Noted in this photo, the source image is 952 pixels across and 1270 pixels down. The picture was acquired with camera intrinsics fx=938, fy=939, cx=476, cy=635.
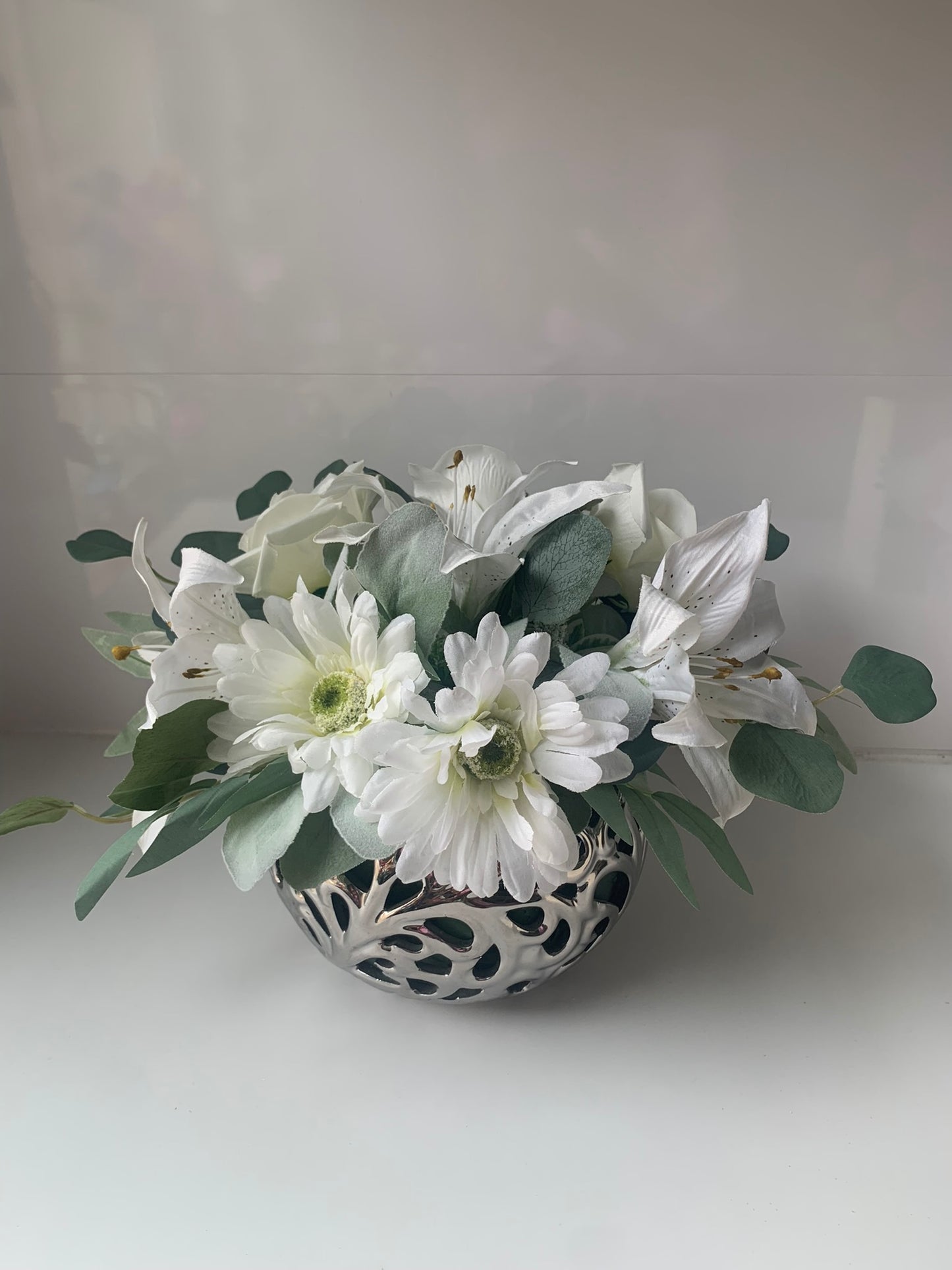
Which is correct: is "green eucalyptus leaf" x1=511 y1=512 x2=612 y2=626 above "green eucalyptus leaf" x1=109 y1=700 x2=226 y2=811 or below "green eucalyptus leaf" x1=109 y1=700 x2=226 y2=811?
above

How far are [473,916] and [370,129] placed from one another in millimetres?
591

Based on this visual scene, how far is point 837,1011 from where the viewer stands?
629 millimetres

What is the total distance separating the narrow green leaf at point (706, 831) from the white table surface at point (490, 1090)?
16cm

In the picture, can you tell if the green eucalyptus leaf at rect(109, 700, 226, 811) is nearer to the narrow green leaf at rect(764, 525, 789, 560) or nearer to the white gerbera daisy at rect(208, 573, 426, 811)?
the white gerbera daisy at rect(208, 573, 426, 811)

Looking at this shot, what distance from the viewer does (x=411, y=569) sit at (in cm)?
49

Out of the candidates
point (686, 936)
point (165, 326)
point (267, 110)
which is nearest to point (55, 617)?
point (165, 326)

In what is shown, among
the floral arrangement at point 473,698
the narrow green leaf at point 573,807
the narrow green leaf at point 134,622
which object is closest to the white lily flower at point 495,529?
the floral arrangement at point 473,698

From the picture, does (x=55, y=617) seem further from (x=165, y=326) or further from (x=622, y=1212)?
(x=622, y=1212)

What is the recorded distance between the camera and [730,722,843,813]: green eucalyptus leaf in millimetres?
495

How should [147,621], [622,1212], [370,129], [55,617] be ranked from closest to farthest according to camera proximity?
[622,1212], [147,621], [370,129], [55,617]

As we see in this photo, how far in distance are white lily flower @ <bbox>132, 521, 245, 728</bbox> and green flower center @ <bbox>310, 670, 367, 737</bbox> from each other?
7 cm

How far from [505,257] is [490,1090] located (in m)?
0.61

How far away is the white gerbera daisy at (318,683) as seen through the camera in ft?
1.50

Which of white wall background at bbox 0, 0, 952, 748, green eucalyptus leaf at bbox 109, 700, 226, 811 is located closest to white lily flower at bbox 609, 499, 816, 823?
green eucalyptus leaf at bbox 109, 700, 226, 811
